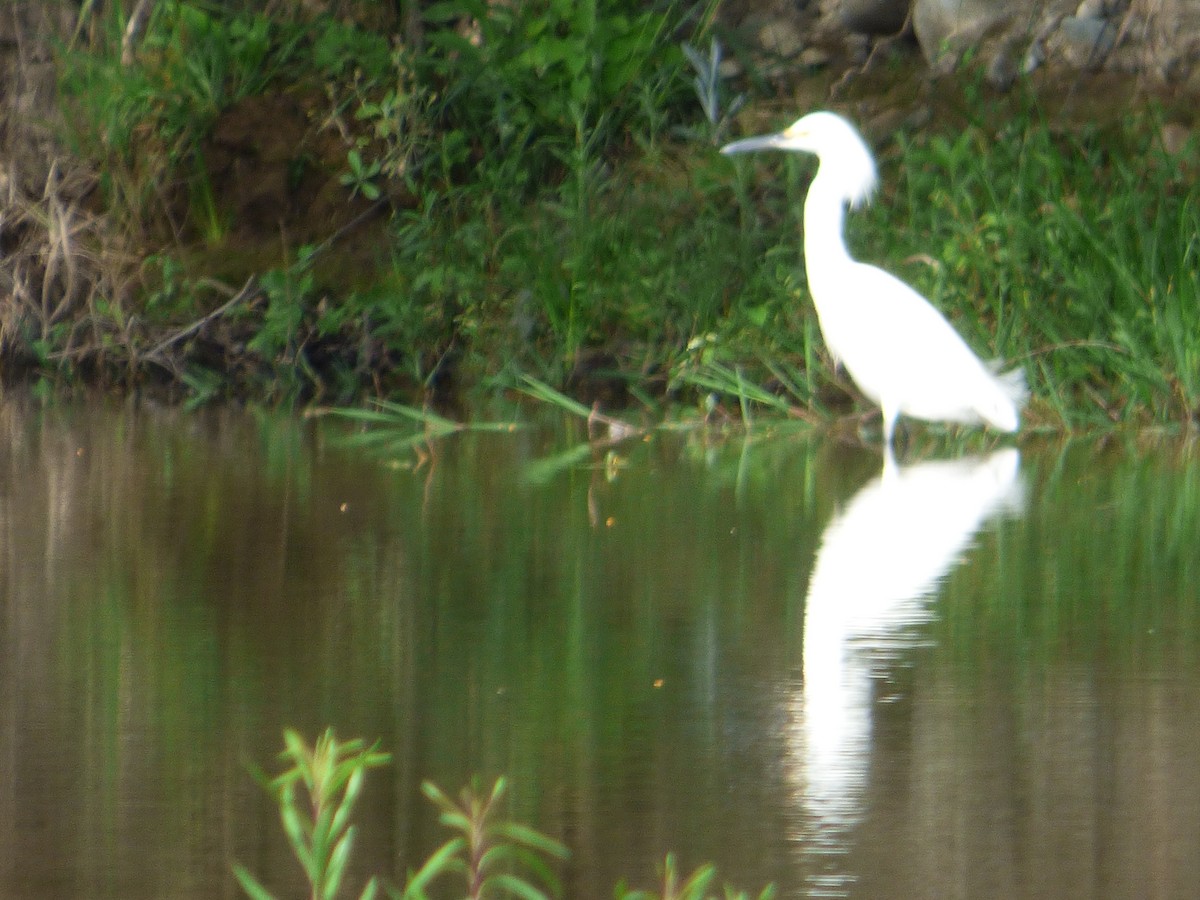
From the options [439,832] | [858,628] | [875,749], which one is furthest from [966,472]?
[439,832]

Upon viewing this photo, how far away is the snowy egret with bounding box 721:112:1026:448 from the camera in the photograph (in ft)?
23.6

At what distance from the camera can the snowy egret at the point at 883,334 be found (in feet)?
23.6

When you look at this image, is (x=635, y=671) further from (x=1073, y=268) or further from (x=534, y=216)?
(x=534, y=216)

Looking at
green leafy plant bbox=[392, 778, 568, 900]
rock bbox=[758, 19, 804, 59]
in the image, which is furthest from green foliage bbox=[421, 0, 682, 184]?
green leafy plant bbox=[392, 778, 568, 900]

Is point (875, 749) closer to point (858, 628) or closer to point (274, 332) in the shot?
point (858, 628)

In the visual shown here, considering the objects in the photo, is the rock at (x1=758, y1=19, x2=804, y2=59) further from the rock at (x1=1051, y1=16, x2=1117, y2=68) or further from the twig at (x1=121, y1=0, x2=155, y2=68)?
the twig at (x1=121, y1=0, x2=155, y2=68)

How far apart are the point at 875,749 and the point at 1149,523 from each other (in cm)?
236

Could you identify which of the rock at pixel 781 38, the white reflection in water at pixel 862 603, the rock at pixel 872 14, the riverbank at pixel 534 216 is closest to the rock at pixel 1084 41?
the riverbank at pixel 534 216

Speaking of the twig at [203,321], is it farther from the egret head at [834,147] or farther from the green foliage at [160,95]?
the egret head at [834,147]

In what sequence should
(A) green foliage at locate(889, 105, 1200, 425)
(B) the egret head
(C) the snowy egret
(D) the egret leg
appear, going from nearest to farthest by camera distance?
(C) the snowy egret, (D) the egret leg, (A) green foliage at locate(889, 105, 1200, 425), (B) the egret head

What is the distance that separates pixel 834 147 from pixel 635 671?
475cm

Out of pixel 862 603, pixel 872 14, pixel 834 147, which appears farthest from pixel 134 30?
pixel 862 603

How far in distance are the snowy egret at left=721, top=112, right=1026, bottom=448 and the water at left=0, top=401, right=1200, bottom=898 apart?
28.5 inches

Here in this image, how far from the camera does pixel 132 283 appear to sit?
10906 mm
